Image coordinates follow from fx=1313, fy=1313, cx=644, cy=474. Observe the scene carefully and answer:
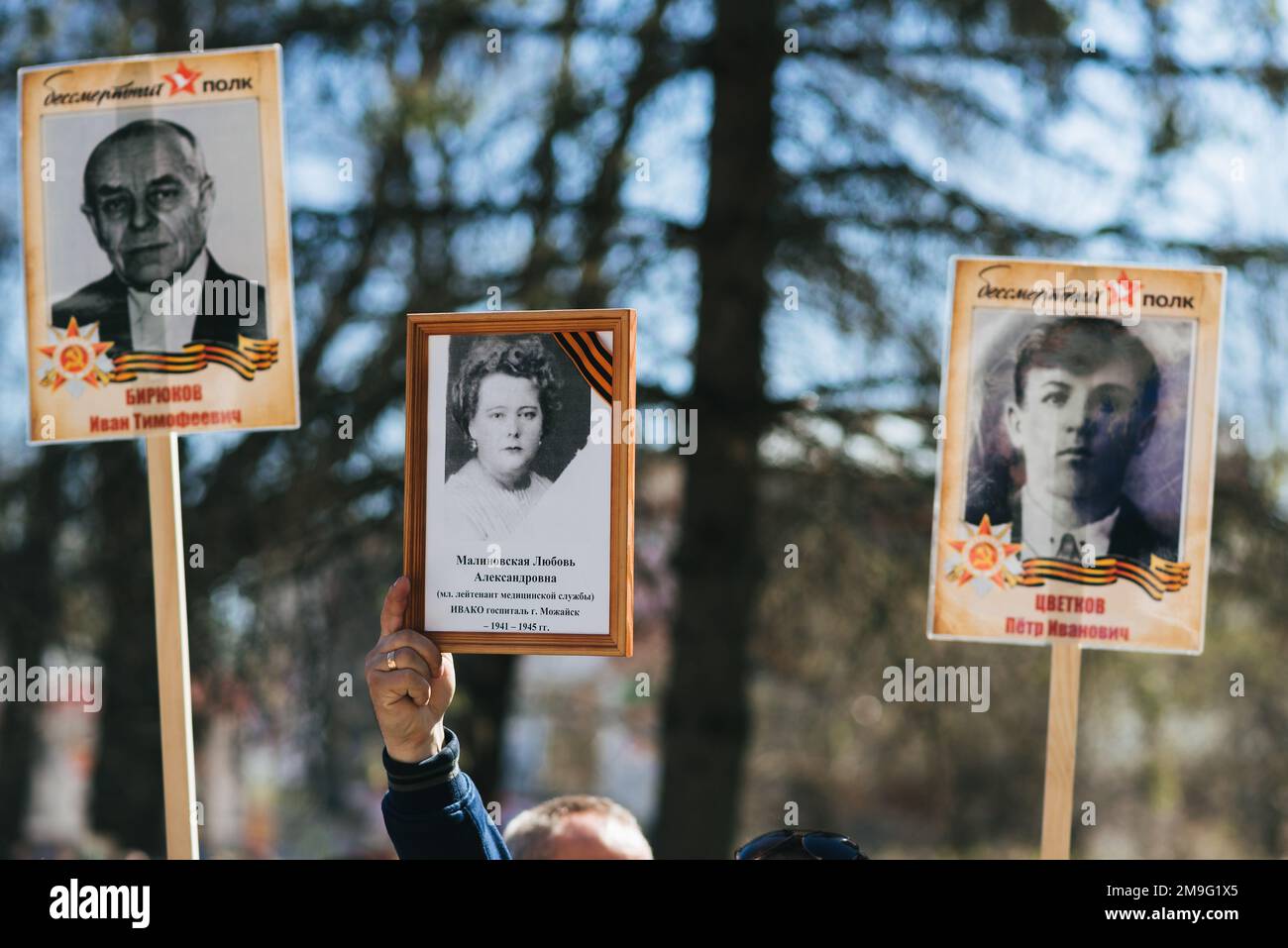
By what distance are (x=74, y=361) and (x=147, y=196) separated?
14.2 inches

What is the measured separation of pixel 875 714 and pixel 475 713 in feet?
7.86

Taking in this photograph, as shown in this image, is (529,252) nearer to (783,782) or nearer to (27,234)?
(27,234)

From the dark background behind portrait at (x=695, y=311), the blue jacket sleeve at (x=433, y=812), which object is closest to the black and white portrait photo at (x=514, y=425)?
the blue jacket sleeve at (x=433, y=812)

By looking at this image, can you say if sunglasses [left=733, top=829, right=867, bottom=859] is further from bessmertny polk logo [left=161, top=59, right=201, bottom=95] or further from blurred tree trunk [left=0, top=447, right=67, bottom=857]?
blurred tree trunk [left=0, top=447, right=67, bottom=857]

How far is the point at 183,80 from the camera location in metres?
2.63

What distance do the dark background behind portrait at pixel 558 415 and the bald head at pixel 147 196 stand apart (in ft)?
2.54

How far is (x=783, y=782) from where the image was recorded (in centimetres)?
1556

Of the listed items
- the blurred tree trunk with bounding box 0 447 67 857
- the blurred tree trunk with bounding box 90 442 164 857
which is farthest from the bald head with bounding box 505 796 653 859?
the blurred tree trunk with bounding box 0 447 67 857

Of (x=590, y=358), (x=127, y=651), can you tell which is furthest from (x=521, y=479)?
(x=127, y=651)

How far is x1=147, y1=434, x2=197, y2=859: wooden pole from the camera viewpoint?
95.9 inches

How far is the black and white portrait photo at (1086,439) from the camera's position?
2.53m

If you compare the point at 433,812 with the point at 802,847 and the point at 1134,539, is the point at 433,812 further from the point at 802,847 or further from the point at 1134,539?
the point at 1134,539
